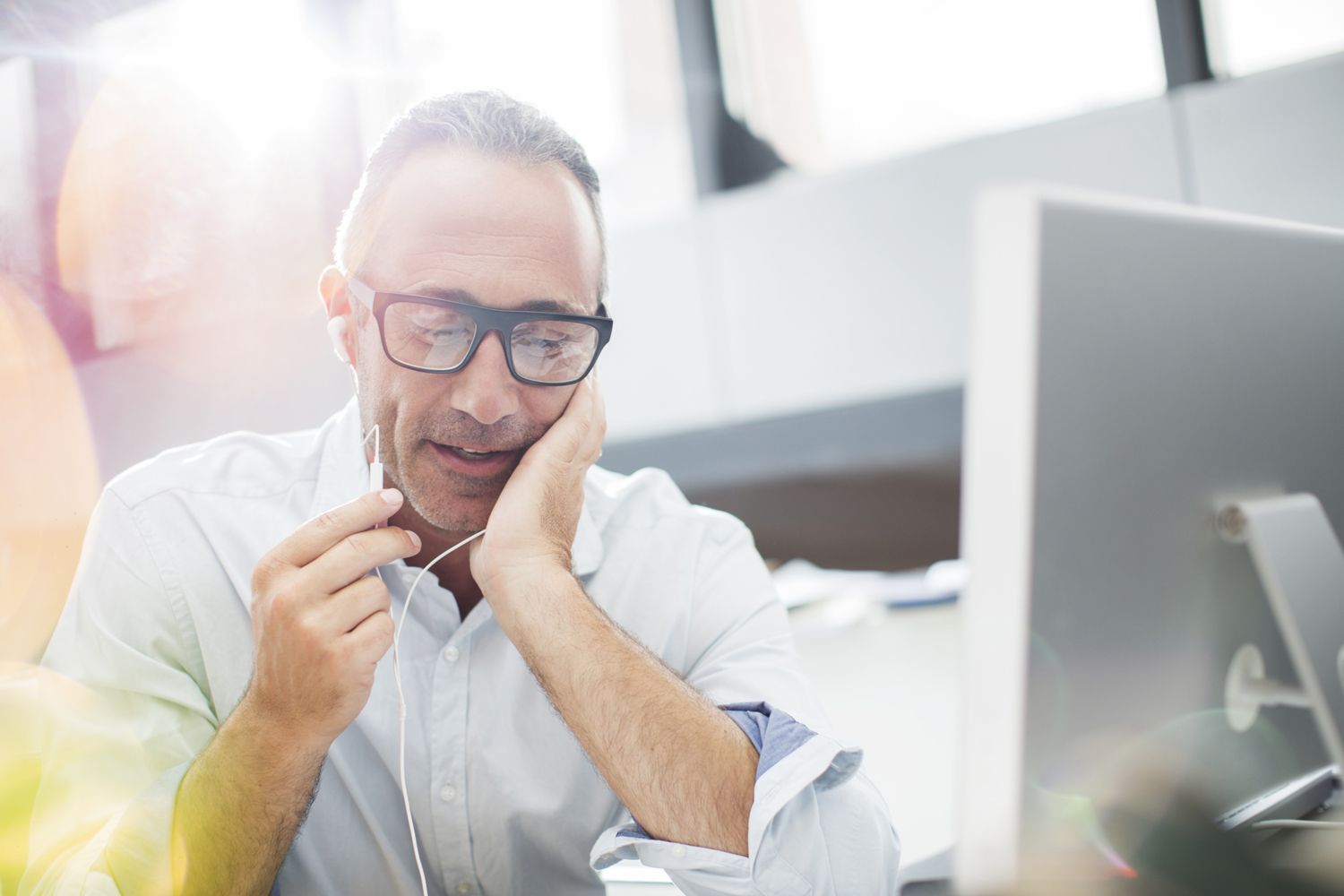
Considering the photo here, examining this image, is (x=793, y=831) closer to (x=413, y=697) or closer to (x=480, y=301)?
(x=413, y=697)

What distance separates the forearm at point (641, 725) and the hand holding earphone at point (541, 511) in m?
0.03

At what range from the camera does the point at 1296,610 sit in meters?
0.60

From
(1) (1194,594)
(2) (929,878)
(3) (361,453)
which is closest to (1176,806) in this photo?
(1) (1194,594)

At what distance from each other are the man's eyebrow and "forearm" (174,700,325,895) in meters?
0.48

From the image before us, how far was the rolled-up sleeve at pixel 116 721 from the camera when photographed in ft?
3.08

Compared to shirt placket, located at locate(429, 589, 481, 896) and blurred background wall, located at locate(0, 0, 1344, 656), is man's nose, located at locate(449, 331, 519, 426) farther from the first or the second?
Answer: blurred background wall, located at locate(0, 0, 1344, 656)

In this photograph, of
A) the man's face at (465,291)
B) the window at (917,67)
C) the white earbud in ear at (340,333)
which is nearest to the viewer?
the man's face at (465,291)

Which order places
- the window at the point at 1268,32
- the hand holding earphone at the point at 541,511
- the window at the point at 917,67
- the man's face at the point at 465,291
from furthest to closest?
1. the window at the point at 917,67
2. the window at the point at 1268,32
3. the man's face at the point at 465,291
4. the hand holding earphone at the point at 541,511

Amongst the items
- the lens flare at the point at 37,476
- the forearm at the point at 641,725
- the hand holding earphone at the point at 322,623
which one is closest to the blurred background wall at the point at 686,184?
the lens flare at the point at 37,476

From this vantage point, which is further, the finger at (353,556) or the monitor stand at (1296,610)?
the finger at (353,556)

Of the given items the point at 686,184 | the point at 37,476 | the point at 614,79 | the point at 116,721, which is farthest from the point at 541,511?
the point at 614,79

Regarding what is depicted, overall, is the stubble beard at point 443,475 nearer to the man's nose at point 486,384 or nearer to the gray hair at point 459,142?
the man's nose at point 486,384

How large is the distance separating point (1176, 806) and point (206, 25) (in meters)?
2.09

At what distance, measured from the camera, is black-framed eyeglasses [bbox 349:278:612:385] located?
1.10 meters
